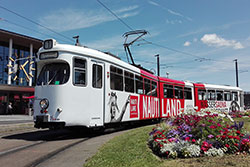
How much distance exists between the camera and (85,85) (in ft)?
29.8

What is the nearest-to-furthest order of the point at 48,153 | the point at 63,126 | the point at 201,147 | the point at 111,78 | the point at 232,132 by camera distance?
1. the point at 201,147
2. the point at 232,132
3. the point at 48,153
4. the point at 63,126
5. the point at 111,78

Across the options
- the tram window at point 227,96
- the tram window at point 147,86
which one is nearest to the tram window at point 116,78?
the tram window at point 147,86

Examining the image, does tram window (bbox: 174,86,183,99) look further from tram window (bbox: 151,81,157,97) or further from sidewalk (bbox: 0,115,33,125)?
sidewalk (bbox: 0,115,33,125)

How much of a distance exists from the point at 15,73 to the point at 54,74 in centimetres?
3145

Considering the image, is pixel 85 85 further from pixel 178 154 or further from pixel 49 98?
pixel 178 154

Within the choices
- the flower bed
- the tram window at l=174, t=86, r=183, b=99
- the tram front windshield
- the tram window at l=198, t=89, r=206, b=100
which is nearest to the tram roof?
the tram front windshield

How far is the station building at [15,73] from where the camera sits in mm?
33125

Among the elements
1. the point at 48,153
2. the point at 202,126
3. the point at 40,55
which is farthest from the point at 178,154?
the point at 40,55

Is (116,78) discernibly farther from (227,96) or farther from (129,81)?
(227,96)

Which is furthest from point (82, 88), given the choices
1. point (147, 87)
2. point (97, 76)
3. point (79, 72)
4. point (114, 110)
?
point (147, 87)

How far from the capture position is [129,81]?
1232 centimetres

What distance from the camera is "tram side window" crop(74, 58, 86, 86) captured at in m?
8.90

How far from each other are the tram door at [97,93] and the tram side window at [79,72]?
38cm

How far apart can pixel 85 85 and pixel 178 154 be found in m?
4.84
